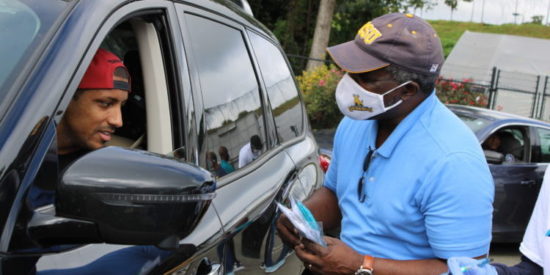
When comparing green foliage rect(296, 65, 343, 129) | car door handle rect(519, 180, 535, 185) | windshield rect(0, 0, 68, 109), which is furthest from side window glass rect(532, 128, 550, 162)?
windshield rect(0, 0, 68, 109)

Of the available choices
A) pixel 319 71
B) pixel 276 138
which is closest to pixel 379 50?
pixel 276 138

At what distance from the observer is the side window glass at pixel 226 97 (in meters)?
2.23

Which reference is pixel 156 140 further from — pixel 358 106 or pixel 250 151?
pixel 358 106

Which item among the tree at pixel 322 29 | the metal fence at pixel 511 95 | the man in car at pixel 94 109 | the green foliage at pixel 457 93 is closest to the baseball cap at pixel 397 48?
the man in car at pixel 94 109

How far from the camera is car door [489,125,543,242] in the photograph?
22.9ft

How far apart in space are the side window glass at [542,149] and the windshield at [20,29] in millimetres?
6838

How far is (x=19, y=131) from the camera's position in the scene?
4.33ft

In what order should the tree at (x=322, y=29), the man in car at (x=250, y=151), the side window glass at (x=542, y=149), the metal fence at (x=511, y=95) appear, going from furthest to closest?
the metal fence at (x=511, y=95), the tree at (x=322, y=29), the side window glass at (x=542, y=149), the man in car at (x=250, y=151)

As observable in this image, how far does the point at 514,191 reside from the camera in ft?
23.1

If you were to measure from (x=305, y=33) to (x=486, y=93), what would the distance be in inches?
290

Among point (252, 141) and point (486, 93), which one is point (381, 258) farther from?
point (486, 93)

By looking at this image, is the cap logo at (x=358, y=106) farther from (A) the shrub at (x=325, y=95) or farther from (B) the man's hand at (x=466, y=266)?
(A) the shrub at (x=325, y=95)

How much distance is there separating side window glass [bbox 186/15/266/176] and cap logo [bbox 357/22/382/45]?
22.3 inches

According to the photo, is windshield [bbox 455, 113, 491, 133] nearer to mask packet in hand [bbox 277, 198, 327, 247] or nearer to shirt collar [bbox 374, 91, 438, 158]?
shirt collar [bbox 374, 91, 438, 158]
